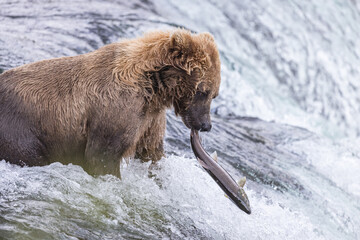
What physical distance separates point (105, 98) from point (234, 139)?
11.2 feet

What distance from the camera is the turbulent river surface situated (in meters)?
4.84

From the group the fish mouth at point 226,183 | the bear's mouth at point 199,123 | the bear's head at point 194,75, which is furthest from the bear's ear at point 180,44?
the fish mouth at point 226,183

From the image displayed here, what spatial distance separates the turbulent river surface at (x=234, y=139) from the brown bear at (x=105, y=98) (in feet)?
0.85

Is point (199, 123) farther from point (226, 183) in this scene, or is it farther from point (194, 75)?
point (226, 183)

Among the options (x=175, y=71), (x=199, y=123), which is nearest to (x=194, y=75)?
(x=175, y=71)

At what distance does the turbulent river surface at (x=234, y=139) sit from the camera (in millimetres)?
4840

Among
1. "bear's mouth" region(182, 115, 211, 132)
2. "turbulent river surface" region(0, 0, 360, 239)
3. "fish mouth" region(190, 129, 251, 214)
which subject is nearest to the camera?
"fish mouth" region(190, 129, 251, 214)

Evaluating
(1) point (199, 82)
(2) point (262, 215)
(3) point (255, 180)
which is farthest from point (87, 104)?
(3) point (255, 180)

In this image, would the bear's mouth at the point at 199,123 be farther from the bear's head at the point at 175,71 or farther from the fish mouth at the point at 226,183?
the fish mouth at the point at 226,183

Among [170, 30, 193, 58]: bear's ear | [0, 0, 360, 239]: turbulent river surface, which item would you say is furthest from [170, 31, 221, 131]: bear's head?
[0, 0, 360, 239]: turbulent river surface

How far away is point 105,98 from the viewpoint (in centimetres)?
475

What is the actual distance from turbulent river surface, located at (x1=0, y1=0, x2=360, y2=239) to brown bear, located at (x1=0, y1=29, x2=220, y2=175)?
0.85ft

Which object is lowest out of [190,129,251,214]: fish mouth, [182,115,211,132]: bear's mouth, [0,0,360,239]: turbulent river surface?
[0,0,360,239]: turbulent river surface

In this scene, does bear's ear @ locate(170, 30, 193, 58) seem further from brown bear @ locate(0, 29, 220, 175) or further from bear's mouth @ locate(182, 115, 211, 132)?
bear's mouth @ locate(182, 115, 211, 132)
